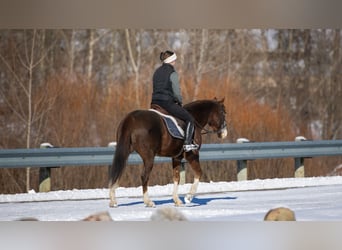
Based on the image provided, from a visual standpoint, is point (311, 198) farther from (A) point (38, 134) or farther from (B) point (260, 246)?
(A) point (38, 134)

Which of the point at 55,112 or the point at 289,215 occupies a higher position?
the point at 55,112

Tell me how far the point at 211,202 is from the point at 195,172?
33 centimetres

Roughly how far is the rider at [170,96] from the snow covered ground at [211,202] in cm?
54

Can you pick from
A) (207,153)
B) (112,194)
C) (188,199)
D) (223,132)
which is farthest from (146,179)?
(207,153)

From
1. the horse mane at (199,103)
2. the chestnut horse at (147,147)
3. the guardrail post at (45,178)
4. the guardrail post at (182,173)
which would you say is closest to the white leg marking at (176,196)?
the chestnut horse at (147,147)

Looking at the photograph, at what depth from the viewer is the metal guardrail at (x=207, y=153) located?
1125 cm

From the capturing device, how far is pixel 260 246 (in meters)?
9.84

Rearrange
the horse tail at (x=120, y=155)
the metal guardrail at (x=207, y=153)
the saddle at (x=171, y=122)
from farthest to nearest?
the metal guardrail at (x=207, y=153)
the saddle at (x=171, y=122)
the horse tail at (x=120, y=155)

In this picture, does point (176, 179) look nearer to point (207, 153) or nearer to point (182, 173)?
point (182, 173)

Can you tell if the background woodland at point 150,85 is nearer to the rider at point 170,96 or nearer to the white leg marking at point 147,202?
the rider at point 170,96

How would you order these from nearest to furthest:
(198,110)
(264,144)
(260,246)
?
(260,246), (198,110), (264,144)
